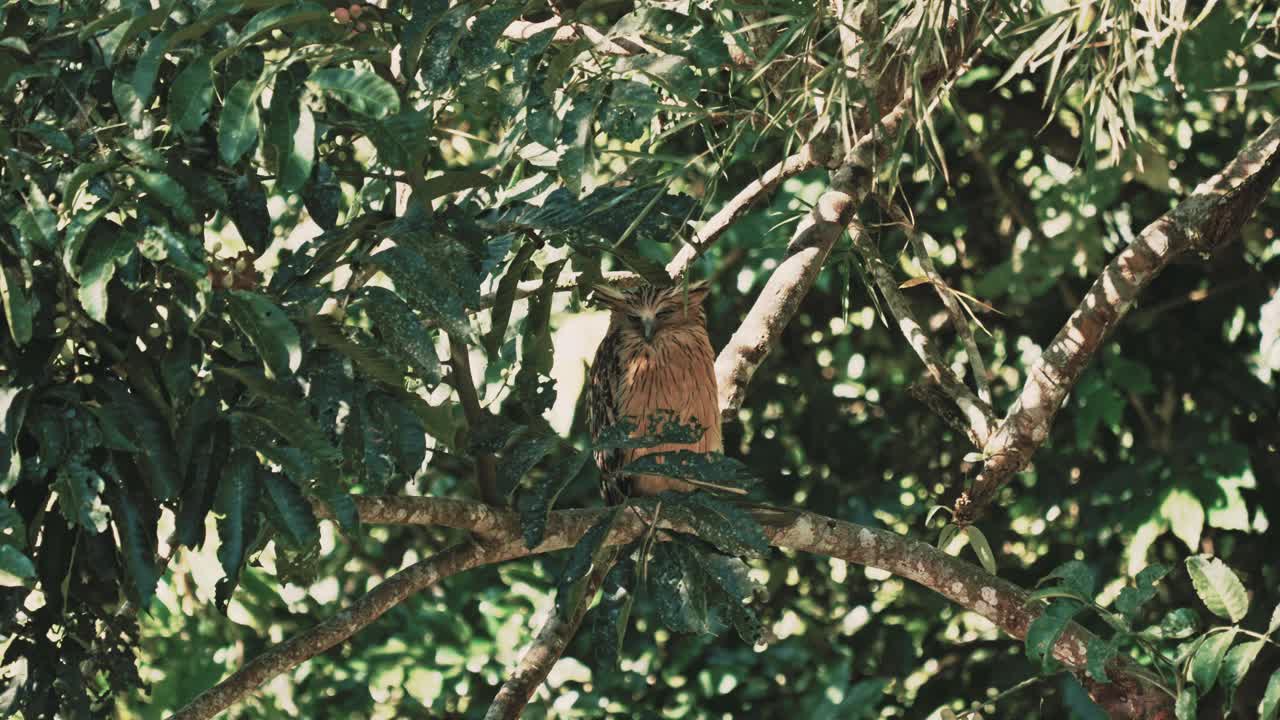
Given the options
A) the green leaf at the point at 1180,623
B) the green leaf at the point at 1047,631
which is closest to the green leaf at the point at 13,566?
the green leaf at the point at 1047,631

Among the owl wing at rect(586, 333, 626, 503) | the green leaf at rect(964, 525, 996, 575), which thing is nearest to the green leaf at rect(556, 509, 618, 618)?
the green leaf at rect(964, 525, 996, 575)

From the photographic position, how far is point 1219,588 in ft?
5.97

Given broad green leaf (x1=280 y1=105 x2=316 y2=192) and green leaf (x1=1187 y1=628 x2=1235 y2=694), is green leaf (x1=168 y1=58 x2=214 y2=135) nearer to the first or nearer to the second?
broad green leaf (x1=280 y1=105 x2=316 y2=192)

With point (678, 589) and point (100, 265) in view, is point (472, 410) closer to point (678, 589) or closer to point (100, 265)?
point (678, 589)

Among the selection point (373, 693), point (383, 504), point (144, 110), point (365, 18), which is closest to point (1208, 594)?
point (383, 504)

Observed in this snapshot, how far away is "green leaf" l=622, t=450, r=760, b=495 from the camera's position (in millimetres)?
1837

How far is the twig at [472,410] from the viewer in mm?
1812

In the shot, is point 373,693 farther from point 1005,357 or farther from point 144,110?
point 144,110

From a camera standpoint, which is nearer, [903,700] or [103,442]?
[103,442]

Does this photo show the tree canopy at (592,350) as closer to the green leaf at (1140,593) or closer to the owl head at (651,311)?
the green leaf at (1140,593)

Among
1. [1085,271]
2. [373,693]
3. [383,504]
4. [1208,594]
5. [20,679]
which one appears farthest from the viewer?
[373,693]

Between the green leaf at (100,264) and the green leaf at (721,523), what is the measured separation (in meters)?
0.75

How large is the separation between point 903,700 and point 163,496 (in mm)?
2723

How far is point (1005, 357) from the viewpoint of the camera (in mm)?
3840
